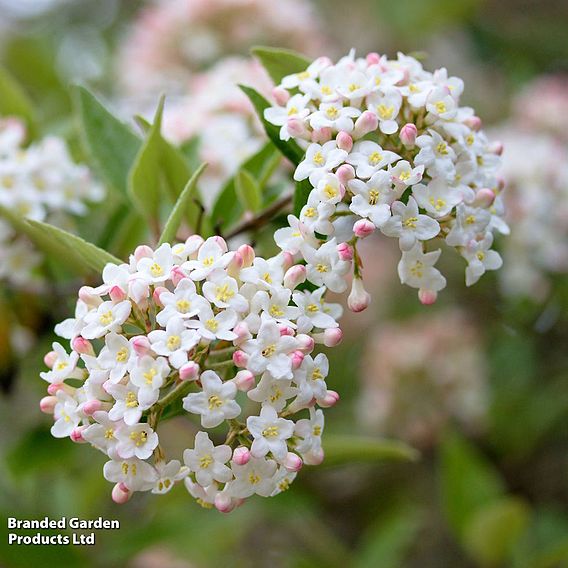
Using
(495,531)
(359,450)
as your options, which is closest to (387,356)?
(495,531)

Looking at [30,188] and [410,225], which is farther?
[30,188]

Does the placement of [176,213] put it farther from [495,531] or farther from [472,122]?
[495,531]

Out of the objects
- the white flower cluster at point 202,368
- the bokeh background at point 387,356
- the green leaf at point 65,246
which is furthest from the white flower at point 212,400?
the bokeh background at point 387,356

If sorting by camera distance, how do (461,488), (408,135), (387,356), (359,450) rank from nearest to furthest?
(408,135), (359,450), (461,488), (387,356)

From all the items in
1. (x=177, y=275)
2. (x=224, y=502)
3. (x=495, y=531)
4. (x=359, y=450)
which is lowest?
(x=495, y=531)

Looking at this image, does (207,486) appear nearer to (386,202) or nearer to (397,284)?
(386,202)

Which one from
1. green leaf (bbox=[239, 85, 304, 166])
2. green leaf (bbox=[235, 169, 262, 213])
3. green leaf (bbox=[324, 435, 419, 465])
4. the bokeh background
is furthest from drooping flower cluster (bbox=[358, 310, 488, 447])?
green leaf (bbox=[239, 85, 304, 166])

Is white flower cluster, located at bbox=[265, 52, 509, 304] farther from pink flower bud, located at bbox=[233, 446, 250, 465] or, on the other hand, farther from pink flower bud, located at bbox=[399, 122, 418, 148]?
pink flower bud, located at bbox=[233, 446, 250, 465]

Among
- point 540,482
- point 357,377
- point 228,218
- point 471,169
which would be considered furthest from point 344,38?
point 471,169
